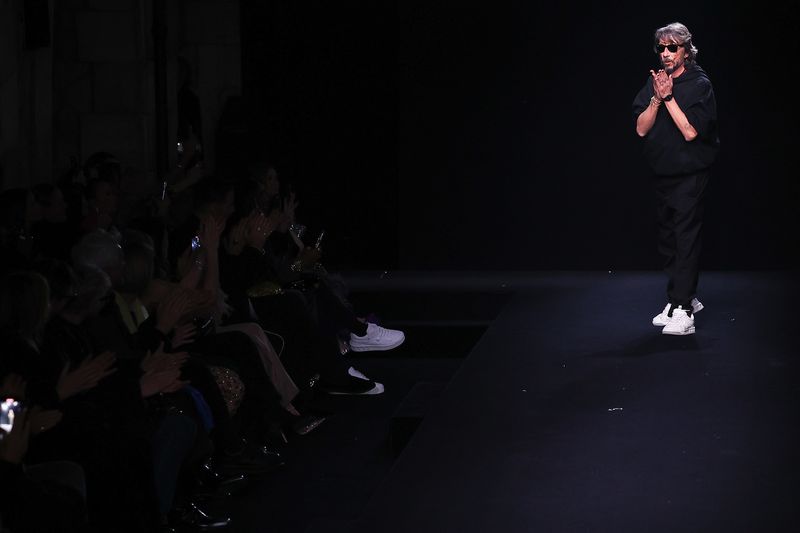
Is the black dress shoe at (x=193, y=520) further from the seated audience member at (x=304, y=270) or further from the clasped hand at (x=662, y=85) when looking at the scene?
the clasped hand at (x=662, y=85)

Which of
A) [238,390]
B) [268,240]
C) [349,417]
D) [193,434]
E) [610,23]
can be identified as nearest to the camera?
[193,434]

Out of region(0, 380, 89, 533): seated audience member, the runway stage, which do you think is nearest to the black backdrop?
the runway stage

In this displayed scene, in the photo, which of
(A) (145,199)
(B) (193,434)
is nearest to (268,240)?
(A) (145,199)

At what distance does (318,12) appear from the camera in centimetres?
805

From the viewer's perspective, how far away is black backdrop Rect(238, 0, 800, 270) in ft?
25.7

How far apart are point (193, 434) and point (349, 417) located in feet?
5.83

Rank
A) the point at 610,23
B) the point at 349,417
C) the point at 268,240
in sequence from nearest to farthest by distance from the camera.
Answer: the point at 349,417 → the point at 268,240 → the point at 610,23

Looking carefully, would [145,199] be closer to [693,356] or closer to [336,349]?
[336,349]

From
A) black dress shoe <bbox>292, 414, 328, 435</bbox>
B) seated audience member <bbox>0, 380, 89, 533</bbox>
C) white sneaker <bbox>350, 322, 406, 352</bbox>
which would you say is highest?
seated audience member <bbox>0, 380, 89, 533</bbox>

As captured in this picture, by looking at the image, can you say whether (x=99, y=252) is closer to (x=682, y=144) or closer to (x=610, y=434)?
(x=610, y=434)

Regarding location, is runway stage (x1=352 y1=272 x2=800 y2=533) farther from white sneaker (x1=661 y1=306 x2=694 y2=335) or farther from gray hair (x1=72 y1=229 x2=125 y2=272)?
gray hair (x1=72 y1=229 x2=125 y2=272)

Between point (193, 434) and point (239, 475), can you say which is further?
point (239, 475)

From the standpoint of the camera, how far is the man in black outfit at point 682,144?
5477mm

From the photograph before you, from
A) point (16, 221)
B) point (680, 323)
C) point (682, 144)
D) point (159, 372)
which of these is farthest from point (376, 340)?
point (159, 372)
